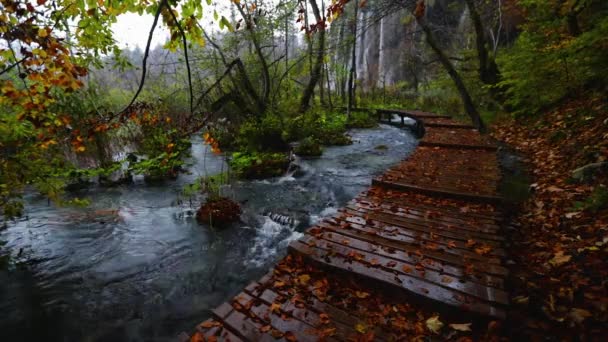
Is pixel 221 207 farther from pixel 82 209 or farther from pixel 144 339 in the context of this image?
pixel 82 209

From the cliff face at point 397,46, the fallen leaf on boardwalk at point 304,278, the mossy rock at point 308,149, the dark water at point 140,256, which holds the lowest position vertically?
the dark water at point 140,256

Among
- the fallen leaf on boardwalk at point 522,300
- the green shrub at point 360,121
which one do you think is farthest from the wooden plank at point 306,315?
the green shrub at point 360,121

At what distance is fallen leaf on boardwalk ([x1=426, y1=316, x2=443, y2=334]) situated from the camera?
2.01 metres

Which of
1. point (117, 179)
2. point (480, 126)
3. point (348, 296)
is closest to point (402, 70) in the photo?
point (480, 126)

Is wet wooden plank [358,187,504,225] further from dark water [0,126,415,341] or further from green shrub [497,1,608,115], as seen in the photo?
green shrub [497,1,608,115]

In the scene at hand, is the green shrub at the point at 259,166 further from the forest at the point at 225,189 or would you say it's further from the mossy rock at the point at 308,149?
the mossy rock at the point at 308,149

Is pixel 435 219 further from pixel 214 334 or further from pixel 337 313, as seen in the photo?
pixel 214 334

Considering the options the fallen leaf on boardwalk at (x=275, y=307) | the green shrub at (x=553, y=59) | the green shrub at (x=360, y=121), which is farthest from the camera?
the green shrub at (x=360, y=121)

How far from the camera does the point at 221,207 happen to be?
5320 mm

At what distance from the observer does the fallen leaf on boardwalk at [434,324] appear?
79.0 inches

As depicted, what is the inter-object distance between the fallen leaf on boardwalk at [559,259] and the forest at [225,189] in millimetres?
17

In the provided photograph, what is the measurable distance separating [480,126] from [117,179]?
11569 mm

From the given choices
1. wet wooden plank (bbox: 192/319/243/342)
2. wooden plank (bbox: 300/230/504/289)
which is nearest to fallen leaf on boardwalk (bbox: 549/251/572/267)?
wooden plank (bbox: 300/230/504/289)

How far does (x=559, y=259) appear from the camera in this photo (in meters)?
2.93
